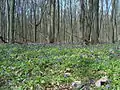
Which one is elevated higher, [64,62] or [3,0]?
[3,0]

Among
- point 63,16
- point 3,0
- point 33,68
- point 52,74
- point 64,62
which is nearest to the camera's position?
point 52,74

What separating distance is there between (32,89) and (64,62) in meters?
2.10

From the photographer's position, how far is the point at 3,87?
16.8 ft

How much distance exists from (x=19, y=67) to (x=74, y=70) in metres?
1.38

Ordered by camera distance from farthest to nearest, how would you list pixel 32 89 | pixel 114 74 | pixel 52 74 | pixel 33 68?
pixel 33 68
pixel 52 74
pixel 114 74
pixel 32 89

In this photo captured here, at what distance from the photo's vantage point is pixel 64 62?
6828 mm

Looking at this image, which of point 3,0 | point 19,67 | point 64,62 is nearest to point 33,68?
point 19,67

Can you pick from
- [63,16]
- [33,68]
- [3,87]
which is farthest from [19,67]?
[63,16]

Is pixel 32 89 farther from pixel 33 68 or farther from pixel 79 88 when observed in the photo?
pixel 33 68

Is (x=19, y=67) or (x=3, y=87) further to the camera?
(x=19, y=67)

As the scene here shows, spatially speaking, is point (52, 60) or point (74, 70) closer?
point (74, 70)

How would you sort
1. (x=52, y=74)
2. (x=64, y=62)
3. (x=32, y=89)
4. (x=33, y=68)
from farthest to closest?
1. (x=64, y=62)
2. (x=33, y=68)
3. (x=52, y=74)
4. (x=32, y=89)

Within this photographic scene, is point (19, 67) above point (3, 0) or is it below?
below

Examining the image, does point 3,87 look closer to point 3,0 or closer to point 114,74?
point 114,74
